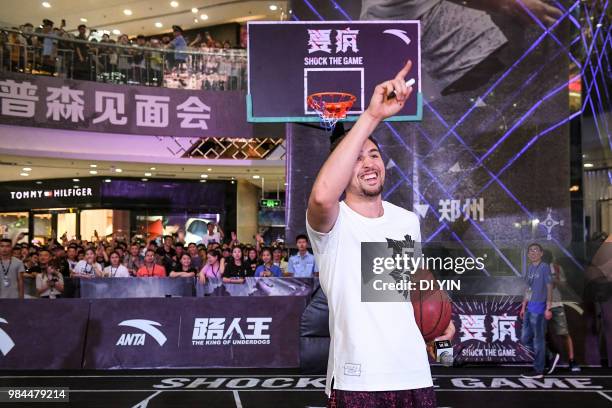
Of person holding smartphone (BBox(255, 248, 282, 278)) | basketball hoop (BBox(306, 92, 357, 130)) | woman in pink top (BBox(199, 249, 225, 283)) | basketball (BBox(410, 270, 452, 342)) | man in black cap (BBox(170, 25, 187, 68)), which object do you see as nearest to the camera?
basketball (BBox(410, 270, 452, 342))

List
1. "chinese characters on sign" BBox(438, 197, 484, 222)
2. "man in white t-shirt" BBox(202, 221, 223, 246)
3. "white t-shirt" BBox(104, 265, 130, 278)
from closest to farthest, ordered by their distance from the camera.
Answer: "white t-shirt" BBox(104, 265, 130, 278) < "chinese characters on sign" BBox(438, 197, 484, 222) < "man in white t-shirt" BBox(202, 221, 223, 246)

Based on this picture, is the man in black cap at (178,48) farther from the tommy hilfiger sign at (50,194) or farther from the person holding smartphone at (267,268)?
the person holding smartphone at (267,268)

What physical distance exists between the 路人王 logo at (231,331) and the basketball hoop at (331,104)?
126 inches

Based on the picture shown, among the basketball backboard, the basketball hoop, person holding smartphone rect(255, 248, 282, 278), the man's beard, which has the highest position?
the basketball backboard

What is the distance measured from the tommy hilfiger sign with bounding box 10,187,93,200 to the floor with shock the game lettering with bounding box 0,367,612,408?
1429 centimetres

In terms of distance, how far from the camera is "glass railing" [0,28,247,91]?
15961mm

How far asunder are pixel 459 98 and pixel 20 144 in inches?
419

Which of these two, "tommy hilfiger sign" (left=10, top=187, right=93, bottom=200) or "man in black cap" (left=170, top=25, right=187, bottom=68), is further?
"tommy hilfiger sign" (left=10, top=187, right=93, bottom=200)

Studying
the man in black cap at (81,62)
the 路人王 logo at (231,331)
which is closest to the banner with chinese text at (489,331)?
the 路人王 logo at (231,331)

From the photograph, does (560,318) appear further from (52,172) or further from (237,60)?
(52,172)

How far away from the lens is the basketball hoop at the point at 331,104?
401 inches

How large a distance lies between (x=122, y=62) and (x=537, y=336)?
12845mm

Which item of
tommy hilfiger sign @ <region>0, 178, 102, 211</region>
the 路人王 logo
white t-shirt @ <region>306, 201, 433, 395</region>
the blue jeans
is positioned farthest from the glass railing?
white t-shirt @ <region>306, 201, 433, 395</region>

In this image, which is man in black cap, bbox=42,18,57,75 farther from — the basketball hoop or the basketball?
the basketball
